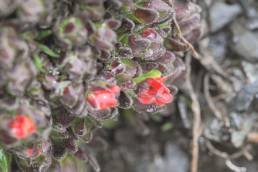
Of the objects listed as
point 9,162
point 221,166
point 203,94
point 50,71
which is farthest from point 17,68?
point 221,166

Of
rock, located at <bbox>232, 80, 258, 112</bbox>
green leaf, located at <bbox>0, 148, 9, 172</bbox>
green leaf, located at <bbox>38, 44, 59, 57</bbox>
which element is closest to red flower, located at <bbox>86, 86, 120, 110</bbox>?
green leaf, located at <bbox>38, 44, 59, 57</bbox>

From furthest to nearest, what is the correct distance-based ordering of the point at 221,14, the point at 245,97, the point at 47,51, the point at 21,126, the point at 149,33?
1. the point at 221,14
2. the point at 245,97
3. the point at 149,33
4. the point at 47,51
5. the point at 21,126

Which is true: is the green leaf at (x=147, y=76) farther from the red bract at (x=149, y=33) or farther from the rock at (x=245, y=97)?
the rock at (x=245, y=97)

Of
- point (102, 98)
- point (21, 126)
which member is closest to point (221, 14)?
point (102, 98)

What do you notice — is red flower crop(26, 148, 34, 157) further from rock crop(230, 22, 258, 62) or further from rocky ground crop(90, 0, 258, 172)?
rock crop(230, 22, 258, 62)

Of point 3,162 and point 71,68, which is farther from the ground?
point 71,68

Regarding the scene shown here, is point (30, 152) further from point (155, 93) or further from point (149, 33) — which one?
point (149, 33)

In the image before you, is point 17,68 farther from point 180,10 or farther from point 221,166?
point 221,166
